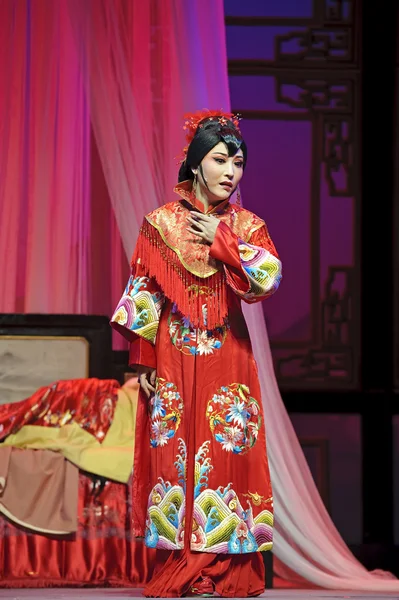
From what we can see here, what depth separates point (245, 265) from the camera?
2.73m

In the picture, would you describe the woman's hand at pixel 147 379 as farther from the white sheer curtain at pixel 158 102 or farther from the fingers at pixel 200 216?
the white sheer curtain at pixel 158 102

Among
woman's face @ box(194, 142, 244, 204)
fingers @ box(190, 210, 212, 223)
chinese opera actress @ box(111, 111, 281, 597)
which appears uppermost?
woman's face @ box(194, 142, 244, 204)

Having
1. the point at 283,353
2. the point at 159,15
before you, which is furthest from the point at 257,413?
the point at 159,15

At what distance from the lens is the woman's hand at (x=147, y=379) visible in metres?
2.85

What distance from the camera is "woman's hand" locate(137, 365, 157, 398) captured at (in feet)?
9.34

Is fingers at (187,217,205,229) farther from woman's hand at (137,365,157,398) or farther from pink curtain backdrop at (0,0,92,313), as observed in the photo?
pink curtain backdrop at (0,0,92,313)

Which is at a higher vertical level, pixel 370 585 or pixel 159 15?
pixel 159 15

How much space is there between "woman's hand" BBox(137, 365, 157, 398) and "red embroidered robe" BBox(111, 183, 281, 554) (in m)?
0.02

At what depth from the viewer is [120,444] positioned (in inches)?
158

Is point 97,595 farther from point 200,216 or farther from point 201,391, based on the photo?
point 200,216

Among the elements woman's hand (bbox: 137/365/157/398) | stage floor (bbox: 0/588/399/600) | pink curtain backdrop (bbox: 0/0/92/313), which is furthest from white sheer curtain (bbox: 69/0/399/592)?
woman's hand (bbox: 137/365/157/398)

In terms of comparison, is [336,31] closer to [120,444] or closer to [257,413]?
[120,444]

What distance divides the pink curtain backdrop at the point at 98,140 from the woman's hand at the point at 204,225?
4.22 feet

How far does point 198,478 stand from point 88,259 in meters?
1.92
